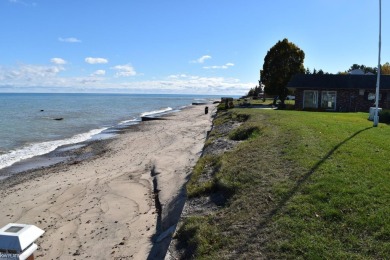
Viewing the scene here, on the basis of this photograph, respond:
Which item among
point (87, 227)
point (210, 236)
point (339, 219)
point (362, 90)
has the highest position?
point (362, 90)

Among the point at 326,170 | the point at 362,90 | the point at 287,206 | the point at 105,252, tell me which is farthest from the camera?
the point at 362,90

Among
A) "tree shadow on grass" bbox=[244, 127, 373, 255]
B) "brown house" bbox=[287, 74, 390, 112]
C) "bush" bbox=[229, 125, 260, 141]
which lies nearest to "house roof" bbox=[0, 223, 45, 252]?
"tree shadow on grass" bbox=[244, 127, 373, 255]

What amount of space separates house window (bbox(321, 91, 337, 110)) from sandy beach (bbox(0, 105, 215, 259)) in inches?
750

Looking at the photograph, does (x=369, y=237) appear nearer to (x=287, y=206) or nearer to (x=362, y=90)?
(x=287, y=206)

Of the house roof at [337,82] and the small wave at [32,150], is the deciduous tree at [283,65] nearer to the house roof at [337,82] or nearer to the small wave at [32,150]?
the house roof at [337,82]

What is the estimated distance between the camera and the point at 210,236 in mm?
6309

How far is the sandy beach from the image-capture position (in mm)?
8133

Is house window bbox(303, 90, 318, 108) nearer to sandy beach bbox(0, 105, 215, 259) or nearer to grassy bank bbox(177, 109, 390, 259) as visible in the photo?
sandy beach bbox(0, 105, 215, 259)

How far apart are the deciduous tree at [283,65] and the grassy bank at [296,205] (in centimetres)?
3190

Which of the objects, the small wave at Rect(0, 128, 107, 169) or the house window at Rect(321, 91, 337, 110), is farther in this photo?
→ the house window at Rect(321, 91, 337, 110)

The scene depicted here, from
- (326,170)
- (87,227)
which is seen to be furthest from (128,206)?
(326,170)

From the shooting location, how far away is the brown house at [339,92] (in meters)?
32.0

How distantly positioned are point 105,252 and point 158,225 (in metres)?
1.62

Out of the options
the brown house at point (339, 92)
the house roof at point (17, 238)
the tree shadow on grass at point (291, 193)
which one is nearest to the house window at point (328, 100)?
the brown house at point (339, 92)
